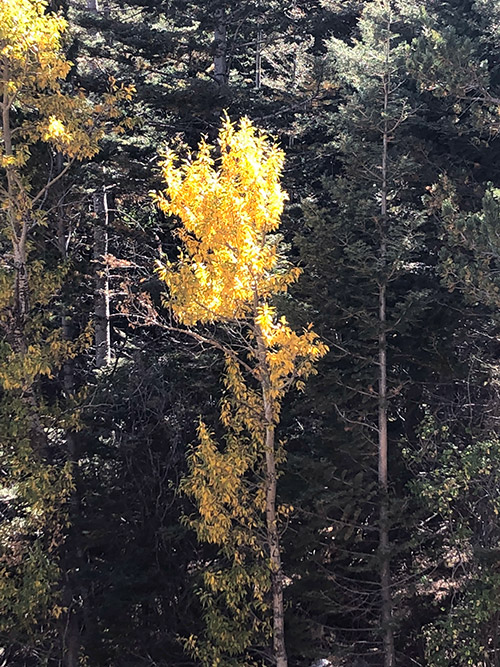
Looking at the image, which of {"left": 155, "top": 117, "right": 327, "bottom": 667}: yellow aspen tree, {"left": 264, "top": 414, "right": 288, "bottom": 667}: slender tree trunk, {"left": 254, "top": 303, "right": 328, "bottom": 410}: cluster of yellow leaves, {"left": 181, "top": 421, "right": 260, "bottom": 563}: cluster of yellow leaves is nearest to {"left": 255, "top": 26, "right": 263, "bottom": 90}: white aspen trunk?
{"left": 155, "top": 117, "right": 327, "bottom": 667}: yellow aspen tree

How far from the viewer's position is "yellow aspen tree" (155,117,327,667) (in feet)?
18.9

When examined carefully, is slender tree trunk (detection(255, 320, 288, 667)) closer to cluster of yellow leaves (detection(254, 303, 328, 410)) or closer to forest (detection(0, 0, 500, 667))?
forest (detection(0, 0, 500, 667))

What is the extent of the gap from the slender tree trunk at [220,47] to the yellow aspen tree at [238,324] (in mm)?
5229

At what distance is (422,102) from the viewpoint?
8.48m

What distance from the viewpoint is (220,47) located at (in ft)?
37.4

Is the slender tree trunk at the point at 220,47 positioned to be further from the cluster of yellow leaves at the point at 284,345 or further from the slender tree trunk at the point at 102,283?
the cluster of yellow leaves at the point at 284,345

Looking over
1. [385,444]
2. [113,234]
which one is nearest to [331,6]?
[113,234]

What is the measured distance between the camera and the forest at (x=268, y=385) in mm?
6527

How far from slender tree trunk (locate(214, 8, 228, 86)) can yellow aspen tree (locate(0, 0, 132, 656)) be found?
13.1 feet

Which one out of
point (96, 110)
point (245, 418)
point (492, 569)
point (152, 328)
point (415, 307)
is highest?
point (96, 110)

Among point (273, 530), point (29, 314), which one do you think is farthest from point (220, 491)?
point (29, 314)

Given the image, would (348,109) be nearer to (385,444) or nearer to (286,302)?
(286,302)

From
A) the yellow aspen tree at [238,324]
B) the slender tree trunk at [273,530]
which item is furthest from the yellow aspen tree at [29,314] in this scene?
the slender tree trunk at [273,530]

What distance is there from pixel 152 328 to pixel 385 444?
4.97m
